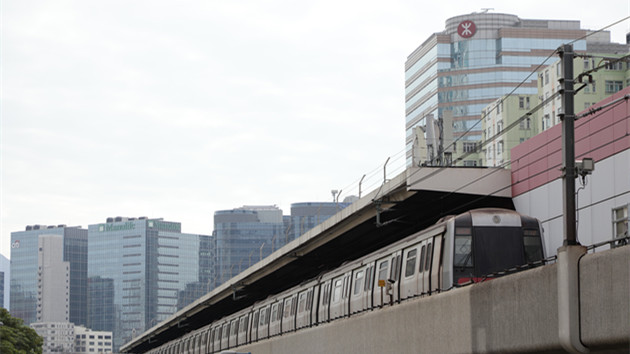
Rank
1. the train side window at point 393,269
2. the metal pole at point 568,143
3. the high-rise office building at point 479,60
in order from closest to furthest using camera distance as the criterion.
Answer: the metal pole at point 568,143 < the train side window at point 393,269 < the high-rise office building at point 479,60

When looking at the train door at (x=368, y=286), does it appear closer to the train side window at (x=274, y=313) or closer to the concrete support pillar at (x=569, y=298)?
the train side window at (x=274, y=313)

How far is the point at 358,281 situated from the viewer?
36.5m

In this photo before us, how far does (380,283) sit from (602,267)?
16.5m

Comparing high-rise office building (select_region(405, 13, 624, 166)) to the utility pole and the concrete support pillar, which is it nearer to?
the utility pole

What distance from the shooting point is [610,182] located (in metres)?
34.8

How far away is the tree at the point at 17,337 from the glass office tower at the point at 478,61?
68.2m

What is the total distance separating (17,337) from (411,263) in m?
74.7

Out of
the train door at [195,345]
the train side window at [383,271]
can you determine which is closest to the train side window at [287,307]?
the train side window at [383,271]

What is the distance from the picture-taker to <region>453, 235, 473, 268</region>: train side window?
28.0 metres

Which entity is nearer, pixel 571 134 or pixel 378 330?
pixel 571 134

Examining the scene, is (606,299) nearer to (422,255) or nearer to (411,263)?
(422,255)

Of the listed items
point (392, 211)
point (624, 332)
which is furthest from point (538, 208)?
point (624, 332)

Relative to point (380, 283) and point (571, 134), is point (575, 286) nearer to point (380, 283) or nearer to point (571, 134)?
point (571, 134)

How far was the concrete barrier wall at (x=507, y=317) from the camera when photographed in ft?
52.2
